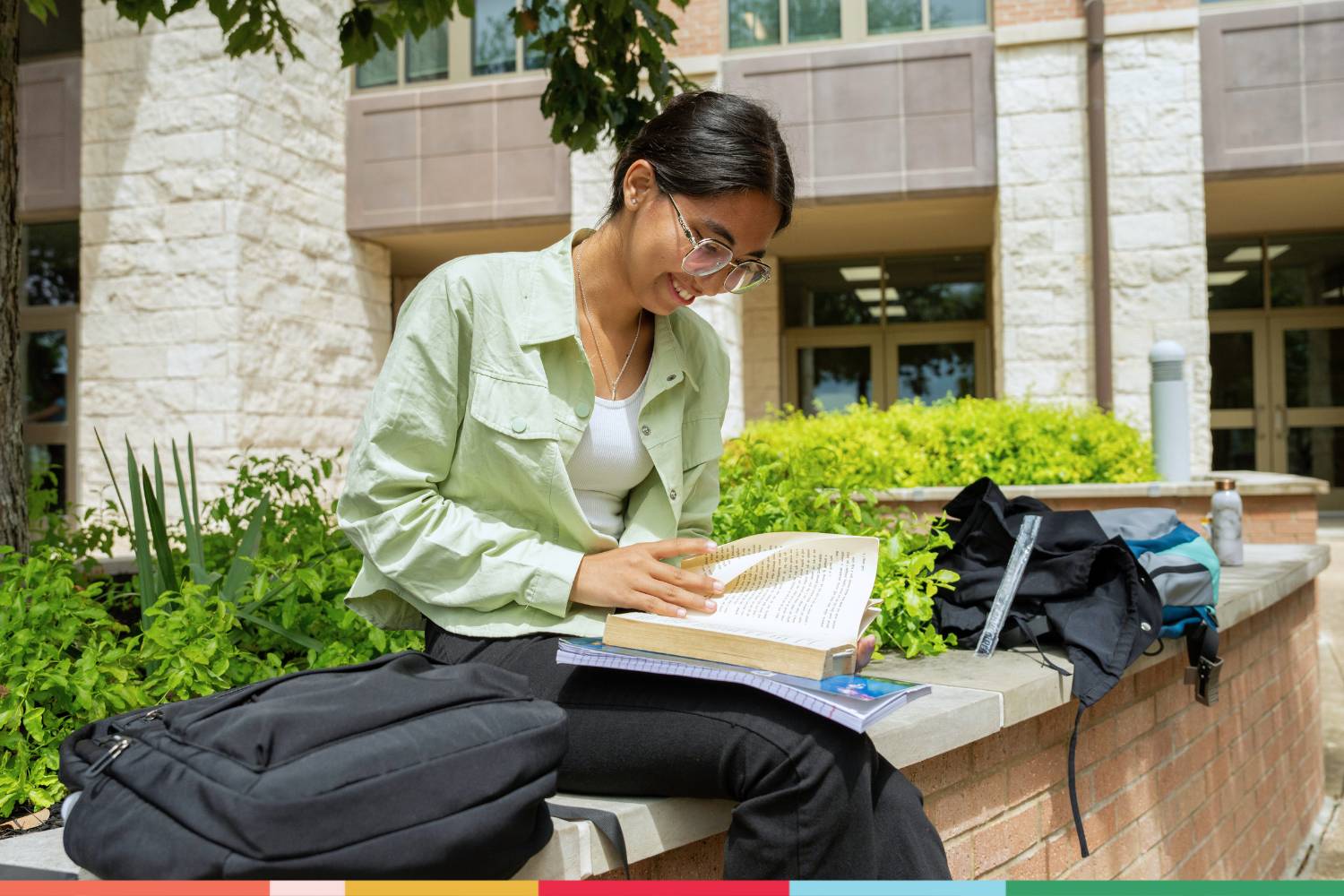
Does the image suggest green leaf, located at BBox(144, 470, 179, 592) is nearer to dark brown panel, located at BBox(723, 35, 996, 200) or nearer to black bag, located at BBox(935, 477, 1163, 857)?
black bag, located at BBox(935, 477, 1163, 857)

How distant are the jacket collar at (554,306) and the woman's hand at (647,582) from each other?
1.40 ft

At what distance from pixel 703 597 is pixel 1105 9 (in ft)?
29.4

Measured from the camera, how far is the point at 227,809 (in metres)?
1.20

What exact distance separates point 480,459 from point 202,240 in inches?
340

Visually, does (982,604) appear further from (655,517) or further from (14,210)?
(14,210)

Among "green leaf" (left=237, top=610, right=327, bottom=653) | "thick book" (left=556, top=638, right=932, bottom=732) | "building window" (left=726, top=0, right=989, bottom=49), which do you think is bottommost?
"green leaf" (left=237, top=610, right=327, bottom=653)

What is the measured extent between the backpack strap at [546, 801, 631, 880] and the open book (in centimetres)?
24

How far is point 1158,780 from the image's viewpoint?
302 cm

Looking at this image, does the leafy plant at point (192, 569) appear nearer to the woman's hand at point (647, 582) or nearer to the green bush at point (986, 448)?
the woman's hand at point (647, 582)

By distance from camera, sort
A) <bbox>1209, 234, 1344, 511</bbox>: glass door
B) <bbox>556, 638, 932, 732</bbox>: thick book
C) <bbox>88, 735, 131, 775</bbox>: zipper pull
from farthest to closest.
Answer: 1. <bbox>1209, 234, 1344, 511</bbox>: glass door
2. <bbox>556, 638, 932, 732</bbox>: thick book
3. <bbox>88, 735, 131, 775</bbox>: zipper pull

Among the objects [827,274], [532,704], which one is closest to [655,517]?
[532,704]

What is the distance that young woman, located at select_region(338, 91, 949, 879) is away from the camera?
1.61m

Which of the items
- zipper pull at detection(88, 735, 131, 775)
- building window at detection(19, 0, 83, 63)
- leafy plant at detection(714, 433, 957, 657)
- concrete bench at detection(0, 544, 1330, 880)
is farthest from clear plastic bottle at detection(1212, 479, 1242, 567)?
building window at detection(19, 0, 83, 63)

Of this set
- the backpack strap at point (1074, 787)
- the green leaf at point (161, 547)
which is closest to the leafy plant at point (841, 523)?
the backpack strap at point (1074, 787)
